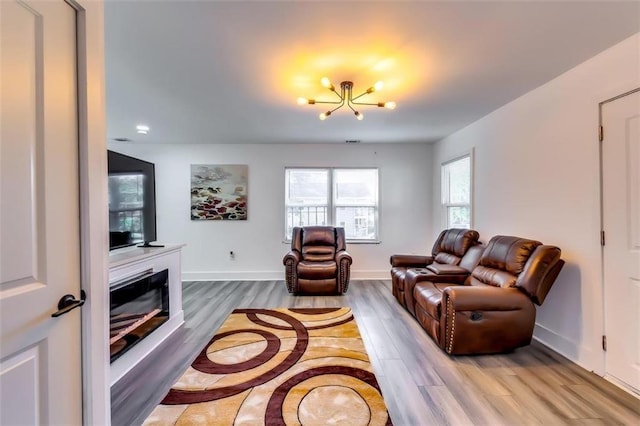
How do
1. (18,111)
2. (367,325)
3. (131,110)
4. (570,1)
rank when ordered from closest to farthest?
1. (18,111)
2. (570,1)
3. (367,325)
4. (131,110)

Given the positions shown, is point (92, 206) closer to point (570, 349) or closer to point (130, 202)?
point (130, 202)

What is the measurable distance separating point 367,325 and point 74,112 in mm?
2999

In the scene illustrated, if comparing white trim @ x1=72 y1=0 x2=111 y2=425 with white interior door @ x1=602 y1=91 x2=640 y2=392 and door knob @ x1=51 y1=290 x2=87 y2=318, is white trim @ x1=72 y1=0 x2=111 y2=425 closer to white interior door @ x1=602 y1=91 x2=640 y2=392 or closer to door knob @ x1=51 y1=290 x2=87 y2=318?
door knob @ x1=51 y1=290 x2=87 y2=318

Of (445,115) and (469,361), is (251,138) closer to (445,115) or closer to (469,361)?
(445,115)

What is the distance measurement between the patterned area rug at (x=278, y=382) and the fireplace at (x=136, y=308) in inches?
21.1

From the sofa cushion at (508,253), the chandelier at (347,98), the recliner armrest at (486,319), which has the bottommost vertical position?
the recliner armrest at (486,319)

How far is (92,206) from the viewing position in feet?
3.82

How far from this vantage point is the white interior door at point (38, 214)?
0.89 metres

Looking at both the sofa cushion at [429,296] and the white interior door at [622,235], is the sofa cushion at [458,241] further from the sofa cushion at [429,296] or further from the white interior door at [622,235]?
the white interior door at [622,235]

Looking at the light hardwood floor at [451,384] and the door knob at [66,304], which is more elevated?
the door knob at [66,304]

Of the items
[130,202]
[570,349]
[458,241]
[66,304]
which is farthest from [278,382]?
[458,241]

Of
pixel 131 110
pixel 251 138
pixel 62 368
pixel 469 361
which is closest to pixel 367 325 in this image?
pixel 469 361

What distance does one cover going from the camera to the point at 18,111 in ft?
3.04

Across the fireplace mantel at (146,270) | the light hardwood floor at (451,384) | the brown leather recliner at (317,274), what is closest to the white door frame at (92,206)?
the light hardwood floor at (451,384)
